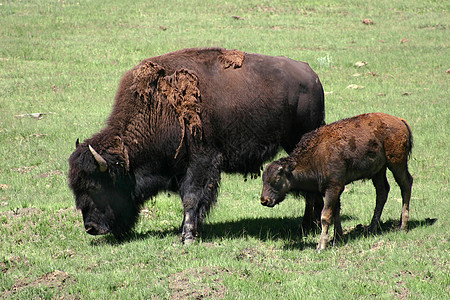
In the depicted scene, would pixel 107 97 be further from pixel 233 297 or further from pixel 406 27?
pixel 406 27

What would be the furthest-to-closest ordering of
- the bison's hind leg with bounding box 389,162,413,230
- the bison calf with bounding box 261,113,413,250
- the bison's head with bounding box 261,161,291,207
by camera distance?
1. the bison's hind leg with bounding box 389,162,413,230
2. the bison's head with bounding box 261,161,291,207
3. the bison calf with bounding box 261,113,413,250

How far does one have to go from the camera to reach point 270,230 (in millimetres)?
9414

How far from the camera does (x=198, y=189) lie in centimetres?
888

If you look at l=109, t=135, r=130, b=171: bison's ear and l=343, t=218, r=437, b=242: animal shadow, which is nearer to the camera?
l=343, t=218, r=437, b=242: animal shadow

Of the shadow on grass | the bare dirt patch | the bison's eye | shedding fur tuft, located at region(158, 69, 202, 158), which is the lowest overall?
the shadow on grass

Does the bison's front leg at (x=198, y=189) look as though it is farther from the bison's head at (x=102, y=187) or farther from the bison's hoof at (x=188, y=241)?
the bison's head at (x=102, y=187)

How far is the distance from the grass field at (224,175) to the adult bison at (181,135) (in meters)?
0.64

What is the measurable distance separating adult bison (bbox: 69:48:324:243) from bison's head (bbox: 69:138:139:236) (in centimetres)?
2

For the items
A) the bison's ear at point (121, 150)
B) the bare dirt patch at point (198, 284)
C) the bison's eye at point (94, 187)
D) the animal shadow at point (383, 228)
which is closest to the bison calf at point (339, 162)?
the animal shadow at point (383, 228)

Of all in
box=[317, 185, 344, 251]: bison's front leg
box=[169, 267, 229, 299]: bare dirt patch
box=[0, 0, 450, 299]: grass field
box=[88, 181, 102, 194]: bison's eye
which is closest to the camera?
box=[169, 267, 229, 299]: bare dirt patch

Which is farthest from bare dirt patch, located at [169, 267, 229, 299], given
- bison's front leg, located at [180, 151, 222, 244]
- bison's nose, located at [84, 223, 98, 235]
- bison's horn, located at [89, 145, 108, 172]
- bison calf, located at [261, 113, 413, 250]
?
bison's horn, located at [89, 145, 108, 172]

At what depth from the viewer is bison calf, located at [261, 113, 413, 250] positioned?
8.16 meters

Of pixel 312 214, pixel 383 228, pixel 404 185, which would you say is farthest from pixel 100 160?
pixel 404 185

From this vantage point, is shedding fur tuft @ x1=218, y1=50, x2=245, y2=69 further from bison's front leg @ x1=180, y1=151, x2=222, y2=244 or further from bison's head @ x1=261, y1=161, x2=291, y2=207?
bison's head @ x1=261, y1=161, x2=291, y2=207
